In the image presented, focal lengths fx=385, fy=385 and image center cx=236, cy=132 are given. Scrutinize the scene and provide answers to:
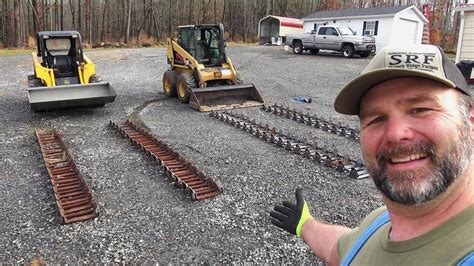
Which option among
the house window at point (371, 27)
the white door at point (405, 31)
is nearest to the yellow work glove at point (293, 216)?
the white door at point (405, 31)

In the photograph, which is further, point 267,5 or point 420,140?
point 267,5

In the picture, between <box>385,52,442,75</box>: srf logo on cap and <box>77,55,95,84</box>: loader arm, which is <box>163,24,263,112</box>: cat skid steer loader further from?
<box>385,52,442,75</box>: srf logo on cap

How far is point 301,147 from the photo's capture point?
757 centimetres

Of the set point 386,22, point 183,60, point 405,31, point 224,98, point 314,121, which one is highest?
point 386,22

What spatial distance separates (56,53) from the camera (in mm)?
11328

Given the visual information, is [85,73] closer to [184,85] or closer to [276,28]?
[184,85]

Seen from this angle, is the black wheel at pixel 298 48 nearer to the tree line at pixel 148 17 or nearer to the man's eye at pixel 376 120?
the tree line at pixel 148 17

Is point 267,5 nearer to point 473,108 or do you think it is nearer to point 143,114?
point 143,114

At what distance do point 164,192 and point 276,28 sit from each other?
115 ft

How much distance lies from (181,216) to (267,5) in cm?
4878

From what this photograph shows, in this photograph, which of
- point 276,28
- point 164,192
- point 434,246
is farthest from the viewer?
point 276,28

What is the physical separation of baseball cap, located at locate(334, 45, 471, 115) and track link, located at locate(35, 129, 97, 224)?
14.2 ft

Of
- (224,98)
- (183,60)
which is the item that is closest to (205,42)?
(183,60)

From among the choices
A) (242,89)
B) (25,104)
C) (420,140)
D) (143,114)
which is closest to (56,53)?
(25,104)
